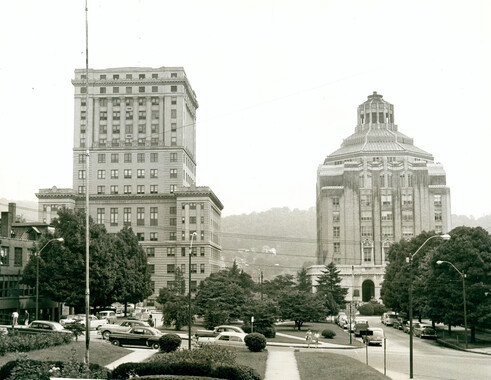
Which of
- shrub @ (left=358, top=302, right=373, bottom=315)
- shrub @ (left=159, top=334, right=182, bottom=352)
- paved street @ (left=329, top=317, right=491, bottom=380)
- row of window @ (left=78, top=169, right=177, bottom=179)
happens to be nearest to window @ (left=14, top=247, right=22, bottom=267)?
shrub @ (left=159, top=334, right=182, bottom=352)

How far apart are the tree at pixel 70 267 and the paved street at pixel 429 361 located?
29.3m

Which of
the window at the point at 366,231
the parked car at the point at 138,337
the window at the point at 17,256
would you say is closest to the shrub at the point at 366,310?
the window at the point at 366,231

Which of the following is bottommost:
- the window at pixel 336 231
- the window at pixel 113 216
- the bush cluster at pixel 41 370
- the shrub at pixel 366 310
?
the shrub at pixel 366 310

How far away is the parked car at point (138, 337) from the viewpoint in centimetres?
4778

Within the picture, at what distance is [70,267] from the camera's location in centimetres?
6850

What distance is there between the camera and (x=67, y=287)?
2699 inches

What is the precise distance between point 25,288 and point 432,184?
110435 mm

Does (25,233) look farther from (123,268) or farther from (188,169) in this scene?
(188,169)

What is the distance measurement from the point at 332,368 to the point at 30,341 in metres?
17.4

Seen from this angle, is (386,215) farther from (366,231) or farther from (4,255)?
(4,255)

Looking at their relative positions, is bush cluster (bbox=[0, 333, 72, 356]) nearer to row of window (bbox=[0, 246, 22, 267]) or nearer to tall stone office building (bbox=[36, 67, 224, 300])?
row of window (bbox=[0, 246, 22, 267])

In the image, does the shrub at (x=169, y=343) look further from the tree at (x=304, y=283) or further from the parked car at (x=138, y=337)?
the tree at (x=304, y=283)

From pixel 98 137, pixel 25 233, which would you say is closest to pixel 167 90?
pixel 98 137

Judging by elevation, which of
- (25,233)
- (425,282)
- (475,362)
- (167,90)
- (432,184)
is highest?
(167,90)
